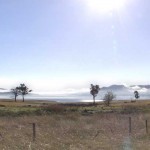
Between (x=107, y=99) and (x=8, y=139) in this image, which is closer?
(x=8, y=139)

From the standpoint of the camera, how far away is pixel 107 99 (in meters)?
164

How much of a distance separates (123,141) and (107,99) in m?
144

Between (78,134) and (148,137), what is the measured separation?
4.69 metres

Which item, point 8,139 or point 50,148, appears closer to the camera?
point 50,148

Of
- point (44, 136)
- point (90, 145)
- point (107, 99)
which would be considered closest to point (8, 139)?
point (44, 136)

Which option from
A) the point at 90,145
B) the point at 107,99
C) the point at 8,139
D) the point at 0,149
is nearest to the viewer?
the point at 0,149

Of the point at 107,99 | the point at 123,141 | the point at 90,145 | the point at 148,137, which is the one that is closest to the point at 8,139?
the point at 90,145

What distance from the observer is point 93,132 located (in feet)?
85.8

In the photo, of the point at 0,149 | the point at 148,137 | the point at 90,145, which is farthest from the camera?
the point at 148,137

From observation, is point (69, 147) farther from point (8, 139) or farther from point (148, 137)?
point (148, 137)

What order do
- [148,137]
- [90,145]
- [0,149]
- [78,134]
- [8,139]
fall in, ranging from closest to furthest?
[0,149]
[90,145]
[8,139]
[148,137]
[78,134]

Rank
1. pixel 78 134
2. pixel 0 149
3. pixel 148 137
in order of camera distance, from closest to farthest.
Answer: pixel 0 149 < pixel 148 137 < pixel 78 134

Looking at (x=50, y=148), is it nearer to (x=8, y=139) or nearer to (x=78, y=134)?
(x=8, y=139)

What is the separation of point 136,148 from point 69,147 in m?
3.19
